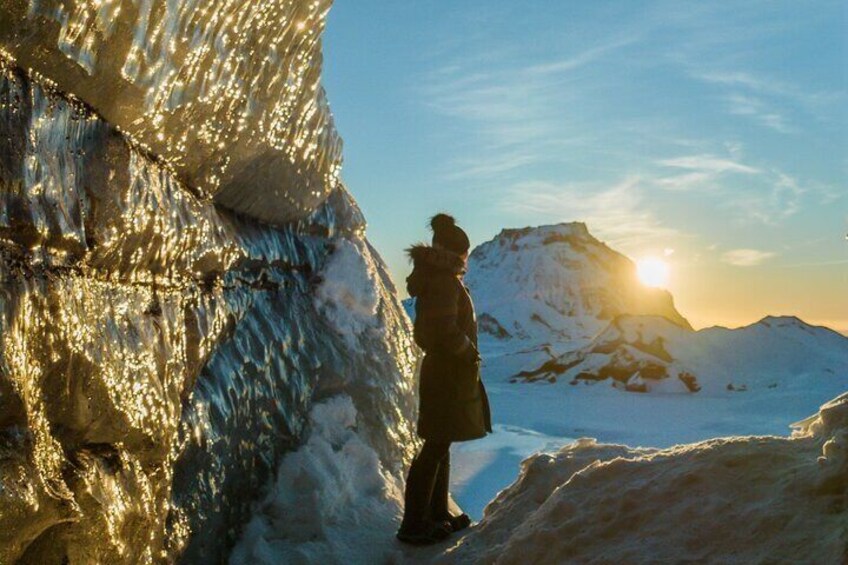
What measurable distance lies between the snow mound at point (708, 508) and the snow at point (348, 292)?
1.65 metres

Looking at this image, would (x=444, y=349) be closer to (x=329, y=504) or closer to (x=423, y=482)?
(x=423, y=482)

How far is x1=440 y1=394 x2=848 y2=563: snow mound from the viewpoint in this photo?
2.25 metres

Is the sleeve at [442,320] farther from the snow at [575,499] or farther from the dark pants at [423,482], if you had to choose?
the snow at [575,499]

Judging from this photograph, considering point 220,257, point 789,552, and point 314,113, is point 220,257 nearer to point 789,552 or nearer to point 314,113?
point 314,113

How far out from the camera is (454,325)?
12.0 feet

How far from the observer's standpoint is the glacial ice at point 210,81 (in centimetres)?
225

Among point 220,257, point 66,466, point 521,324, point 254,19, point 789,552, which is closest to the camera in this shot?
point 789,552

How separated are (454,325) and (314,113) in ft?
4.78

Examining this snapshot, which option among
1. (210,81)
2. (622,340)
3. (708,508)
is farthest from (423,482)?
(622,340)

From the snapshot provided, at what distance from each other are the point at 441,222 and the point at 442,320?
1.87 feet

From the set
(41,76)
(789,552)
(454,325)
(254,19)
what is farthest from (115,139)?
(789,552)

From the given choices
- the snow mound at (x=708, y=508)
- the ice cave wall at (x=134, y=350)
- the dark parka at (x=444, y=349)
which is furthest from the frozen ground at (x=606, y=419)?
the snow mound at (x=708, y=508)

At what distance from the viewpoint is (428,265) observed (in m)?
3.75

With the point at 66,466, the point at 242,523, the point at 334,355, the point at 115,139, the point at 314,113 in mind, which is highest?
the point at 314,113
